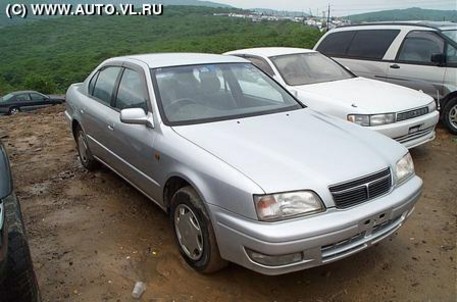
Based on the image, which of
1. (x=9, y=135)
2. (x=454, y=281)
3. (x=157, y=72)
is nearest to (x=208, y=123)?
(x=157, y=72)

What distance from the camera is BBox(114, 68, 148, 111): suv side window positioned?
3713 millimetres

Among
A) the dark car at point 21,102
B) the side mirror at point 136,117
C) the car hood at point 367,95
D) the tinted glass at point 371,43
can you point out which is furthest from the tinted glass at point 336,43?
the dark car at point 21,102

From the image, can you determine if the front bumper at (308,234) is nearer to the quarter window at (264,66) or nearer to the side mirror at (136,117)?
the side mirror at (136,117)

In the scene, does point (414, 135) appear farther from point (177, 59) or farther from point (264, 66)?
point (177, 59)

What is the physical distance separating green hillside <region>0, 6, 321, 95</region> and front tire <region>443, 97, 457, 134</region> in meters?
42.4

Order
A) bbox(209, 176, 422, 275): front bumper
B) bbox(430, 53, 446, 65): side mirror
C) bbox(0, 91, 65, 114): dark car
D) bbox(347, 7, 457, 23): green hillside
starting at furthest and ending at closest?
1. bbox(0, 91, 65, 114): dark car
2. bbox(347, 7, 457, 23): green hillside
3. bbox(430, 53, 446, 65): side mirror
4. bbox(209, 176, 422, 275): front bumper

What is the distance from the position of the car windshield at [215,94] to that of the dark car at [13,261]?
138 centimetres

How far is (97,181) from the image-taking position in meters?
5.00

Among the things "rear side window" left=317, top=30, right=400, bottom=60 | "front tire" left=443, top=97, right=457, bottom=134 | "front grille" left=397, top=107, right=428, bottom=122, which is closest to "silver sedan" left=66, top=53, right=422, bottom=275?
"front grille" left=397, top=107, right=428, bottom=122

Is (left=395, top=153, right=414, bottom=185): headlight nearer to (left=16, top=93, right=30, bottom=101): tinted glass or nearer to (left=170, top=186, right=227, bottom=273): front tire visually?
(left=170, top=186, right=227, bottom=273): front tire

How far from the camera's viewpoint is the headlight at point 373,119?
4.97 metres

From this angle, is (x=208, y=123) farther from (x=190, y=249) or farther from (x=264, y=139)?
(x=190, y=249)

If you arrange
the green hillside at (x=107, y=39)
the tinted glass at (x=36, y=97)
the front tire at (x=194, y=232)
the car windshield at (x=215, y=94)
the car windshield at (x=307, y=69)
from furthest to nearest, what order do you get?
the green hillside at (x=107, y=39), the tinted glass at (x=36, y=97), the car windshield at (x=307, y=69), the car windshield at (x=215, y=94), the front tire at (x=194, y=232)

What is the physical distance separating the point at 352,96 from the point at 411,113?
737 millimetres
